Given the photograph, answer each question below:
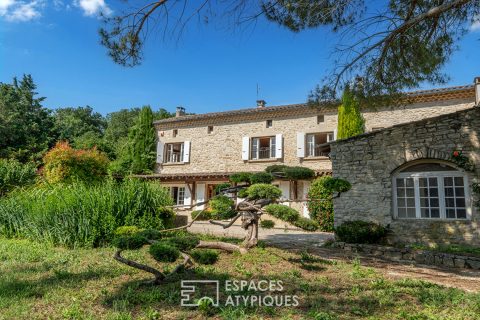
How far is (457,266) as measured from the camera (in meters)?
6.21

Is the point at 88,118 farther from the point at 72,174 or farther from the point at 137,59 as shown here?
the point at 137,59

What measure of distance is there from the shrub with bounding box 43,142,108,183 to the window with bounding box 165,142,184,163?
586 cm

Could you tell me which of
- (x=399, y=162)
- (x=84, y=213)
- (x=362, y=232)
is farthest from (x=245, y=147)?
(x=84, y=213)

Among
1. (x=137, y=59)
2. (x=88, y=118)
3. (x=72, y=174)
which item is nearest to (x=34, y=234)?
(x=137, y=59)

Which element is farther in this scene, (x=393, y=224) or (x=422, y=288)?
(x=393, y=224)

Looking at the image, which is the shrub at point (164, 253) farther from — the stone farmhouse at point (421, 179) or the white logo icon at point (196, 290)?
the stone farmhouse at point (421, 179)

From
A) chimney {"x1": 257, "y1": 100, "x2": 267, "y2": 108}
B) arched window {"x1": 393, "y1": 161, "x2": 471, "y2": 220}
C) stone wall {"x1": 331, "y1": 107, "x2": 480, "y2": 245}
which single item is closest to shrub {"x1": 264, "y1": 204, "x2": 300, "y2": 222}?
stone wall {"x1": 331, "y1": 107, "x2": 480, "y2": 245}

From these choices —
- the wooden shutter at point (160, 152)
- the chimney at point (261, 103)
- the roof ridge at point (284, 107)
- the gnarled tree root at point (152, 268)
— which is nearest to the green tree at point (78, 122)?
the wooden shutter at point (160, 152)

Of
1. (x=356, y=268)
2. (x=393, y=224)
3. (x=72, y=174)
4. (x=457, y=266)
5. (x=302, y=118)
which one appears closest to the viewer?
(x=356, y=268)

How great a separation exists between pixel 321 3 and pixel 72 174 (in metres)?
11.8

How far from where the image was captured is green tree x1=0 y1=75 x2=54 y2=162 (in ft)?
75.0

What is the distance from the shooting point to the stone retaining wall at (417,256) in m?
6.17

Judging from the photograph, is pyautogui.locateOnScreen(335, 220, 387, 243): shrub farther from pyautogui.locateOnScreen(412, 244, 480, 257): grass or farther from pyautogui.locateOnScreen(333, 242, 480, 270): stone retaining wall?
pyautogui.locateOnScreen(412, 244, 480, 257): grass

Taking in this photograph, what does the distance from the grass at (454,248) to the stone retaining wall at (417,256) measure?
37cm
